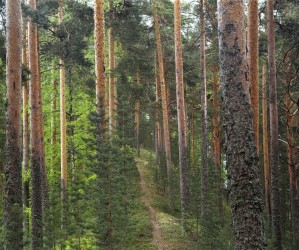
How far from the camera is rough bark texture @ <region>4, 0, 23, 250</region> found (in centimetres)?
680

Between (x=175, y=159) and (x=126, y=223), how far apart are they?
24866 millimetres

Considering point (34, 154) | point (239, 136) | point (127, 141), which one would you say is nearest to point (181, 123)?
point (34, 154)

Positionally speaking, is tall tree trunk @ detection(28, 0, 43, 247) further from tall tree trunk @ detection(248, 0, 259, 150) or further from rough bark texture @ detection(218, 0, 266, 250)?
rough bark texture @ detection(218, 0, 266, 250)

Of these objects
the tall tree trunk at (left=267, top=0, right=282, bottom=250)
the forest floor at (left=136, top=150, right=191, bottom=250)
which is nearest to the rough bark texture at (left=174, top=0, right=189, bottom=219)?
the forest floor at (left=136, top=150, right=191, bottom=250)

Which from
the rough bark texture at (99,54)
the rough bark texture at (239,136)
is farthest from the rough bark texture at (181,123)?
the rough bark texture at (239,136)

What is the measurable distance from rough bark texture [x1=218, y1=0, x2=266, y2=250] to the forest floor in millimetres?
9880

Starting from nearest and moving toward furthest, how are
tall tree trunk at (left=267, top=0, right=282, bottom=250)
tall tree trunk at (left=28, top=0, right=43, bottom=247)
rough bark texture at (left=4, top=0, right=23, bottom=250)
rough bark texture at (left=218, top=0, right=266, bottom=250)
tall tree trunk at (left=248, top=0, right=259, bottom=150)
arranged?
1. rough bark texture at (left=218, top=0, right=266, bottom=250)
2. rough bark texture at (left=4, top=0, right=23, bottom=250)
3. tall tree trunk at (left=248, top=0, right=259, bottom=150)
4. tall tree trunk at (left=28, top=0, right=43, bottom=247)
5. tall tree trunk at (left=267, top=0, right=282, bottom=250)

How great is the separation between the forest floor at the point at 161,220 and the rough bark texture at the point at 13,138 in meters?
7.41

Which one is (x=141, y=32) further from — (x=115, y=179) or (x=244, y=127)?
(x=244, y=127)

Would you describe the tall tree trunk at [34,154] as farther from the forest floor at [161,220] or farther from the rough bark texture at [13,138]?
the forest floor at [161,220]

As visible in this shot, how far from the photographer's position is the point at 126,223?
888 centimetres

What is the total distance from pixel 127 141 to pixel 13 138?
2.54 m

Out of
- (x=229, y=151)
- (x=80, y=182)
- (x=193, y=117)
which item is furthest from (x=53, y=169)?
(x=229, y=151)

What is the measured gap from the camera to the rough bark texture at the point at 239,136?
4523 mm
